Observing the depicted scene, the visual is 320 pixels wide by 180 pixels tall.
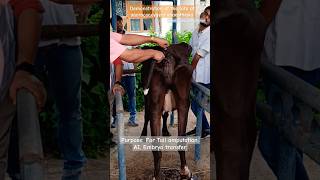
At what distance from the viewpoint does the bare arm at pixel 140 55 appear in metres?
2.56

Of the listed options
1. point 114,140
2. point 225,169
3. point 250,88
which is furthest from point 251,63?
point 114,140

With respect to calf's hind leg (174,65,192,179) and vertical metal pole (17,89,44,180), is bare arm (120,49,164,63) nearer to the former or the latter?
calf's hind leg (174,65,192,179)

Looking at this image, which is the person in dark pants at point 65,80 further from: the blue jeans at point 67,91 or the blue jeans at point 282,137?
the blue jeans at point 282,137

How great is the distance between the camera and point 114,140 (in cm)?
259

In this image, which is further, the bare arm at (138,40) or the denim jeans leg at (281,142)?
the denim jeans leg at (281,142)

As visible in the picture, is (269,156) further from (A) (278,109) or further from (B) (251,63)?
(B) (251,63)

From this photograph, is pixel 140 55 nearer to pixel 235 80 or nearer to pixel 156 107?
pixel 156 107

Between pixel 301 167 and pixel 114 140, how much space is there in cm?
84

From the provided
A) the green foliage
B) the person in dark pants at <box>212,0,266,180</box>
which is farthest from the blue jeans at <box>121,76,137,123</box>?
the person in dark pants at <box>212,0,266,180</box>

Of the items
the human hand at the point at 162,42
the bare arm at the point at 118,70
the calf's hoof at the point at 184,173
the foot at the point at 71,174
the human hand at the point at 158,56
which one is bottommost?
the foot at the point at 71,174

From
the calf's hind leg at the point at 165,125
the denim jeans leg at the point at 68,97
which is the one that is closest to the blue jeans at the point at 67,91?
the denim jeans leg at the point at 68,97

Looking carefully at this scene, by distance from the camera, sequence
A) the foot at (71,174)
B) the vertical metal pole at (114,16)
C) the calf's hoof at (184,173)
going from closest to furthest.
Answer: the vertical metal pole at (114,16) → the calf's hoof at (184,173) → the foot at (71,174)

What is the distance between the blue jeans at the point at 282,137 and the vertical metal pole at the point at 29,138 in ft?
3.08

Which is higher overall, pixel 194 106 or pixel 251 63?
pixel 251 63
